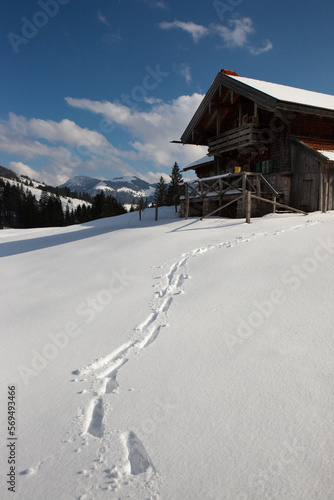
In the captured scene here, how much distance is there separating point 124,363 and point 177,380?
83cm

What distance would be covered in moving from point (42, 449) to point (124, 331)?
209 cm

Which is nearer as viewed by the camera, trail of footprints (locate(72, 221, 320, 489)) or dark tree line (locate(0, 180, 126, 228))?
trail of footprints (locate(72, 221, 320, 489))

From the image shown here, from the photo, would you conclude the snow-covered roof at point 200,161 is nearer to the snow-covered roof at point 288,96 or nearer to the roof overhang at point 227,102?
the roof overhang at point 227,102

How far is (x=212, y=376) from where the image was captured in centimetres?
343

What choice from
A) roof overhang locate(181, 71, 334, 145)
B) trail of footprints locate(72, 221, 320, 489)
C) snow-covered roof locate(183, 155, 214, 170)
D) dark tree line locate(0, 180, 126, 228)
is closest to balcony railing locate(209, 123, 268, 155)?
roof overhang locate(181, 71, 334, 145)

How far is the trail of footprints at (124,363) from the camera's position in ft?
8.34

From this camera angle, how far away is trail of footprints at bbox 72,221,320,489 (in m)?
2.54

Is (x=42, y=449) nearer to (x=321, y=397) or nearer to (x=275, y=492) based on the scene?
(x=275, y=492)

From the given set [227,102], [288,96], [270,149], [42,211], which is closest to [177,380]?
[270,149]

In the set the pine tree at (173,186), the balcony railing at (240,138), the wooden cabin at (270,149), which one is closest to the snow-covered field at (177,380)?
the wooden cabin at (270,149)

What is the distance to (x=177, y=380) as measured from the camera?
344cm

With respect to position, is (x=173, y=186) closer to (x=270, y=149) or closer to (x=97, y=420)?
(x=270, y=149)

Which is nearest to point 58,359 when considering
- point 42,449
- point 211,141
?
point 42,449

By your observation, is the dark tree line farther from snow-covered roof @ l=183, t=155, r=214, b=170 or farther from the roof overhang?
the roof overhang
